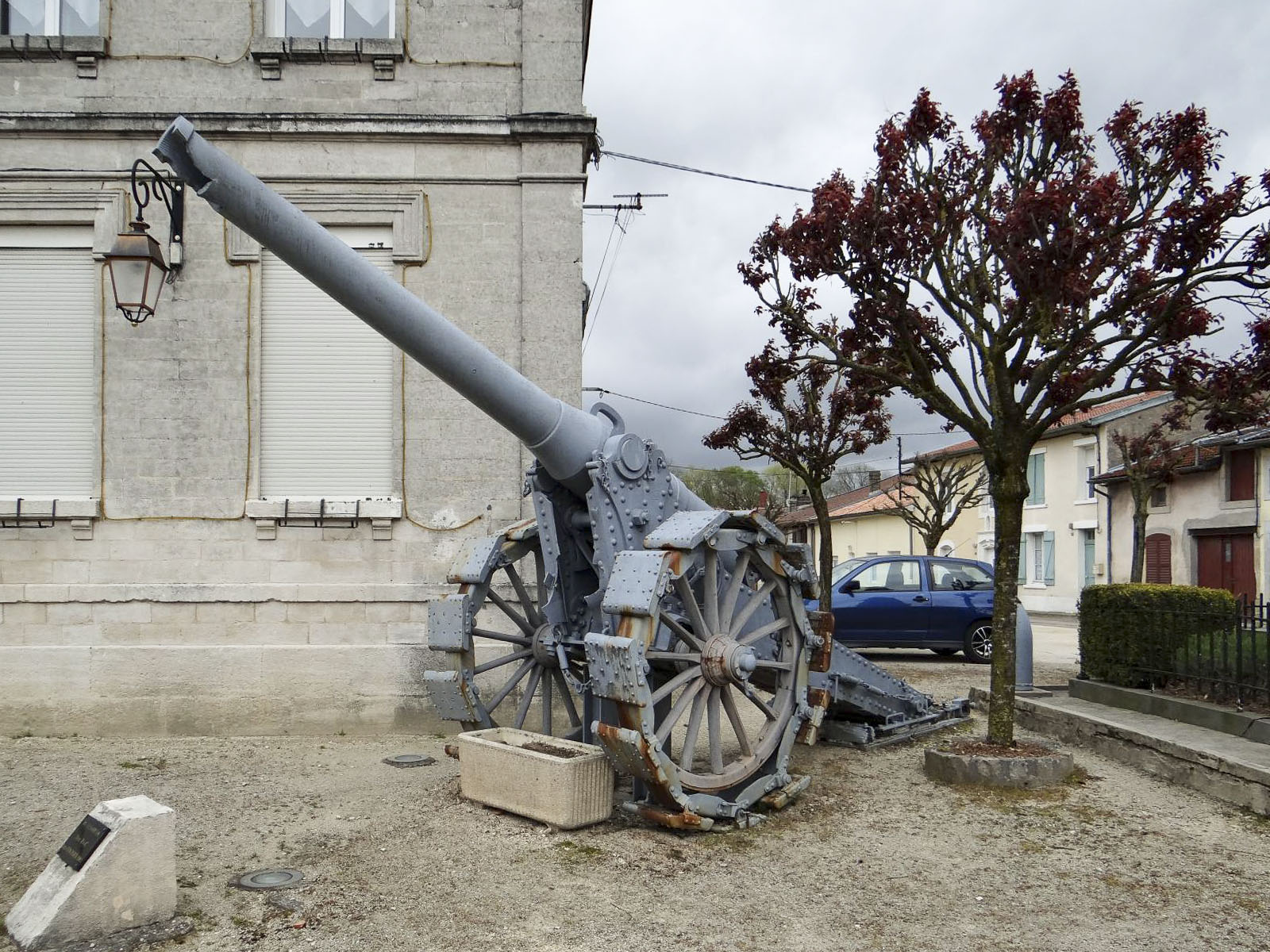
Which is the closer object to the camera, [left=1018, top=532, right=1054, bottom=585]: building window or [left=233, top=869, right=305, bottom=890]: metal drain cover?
[left=233, top=869, right=305, bottom=890]: metal drain cover

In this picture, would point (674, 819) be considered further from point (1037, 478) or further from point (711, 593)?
point (1037, 478)

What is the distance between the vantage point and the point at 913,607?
14.1m

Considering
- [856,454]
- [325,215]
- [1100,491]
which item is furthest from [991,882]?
[1100,491]

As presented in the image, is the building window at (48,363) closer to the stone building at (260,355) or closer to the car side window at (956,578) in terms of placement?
the stone building at (260,355)

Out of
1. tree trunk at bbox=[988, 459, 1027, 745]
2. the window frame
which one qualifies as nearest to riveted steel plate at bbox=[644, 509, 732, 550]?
tree trunk at bbox=[988, 459, 1027, 745]

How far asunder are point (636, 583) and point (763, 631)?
4.03ft

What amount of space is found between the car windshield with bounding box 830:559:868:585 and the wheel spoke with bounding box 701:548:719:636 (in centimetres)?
843

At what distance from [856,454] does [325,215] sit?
9.14 meters

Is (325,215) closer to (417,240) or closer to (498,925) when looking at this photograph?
(417,240)

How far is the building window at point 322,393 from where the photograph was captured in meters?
8.86

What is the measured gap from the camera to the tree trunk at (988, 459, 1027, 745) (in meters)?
6.98

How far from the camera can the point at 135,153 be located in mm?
8891

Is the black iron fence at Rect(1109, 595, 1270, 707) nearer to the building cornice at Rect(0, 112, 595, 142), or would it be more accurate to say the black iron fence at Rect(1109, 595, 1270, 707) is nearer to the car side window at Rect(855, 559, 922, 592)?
the car side window at Rect(855, 559, 922, 592)

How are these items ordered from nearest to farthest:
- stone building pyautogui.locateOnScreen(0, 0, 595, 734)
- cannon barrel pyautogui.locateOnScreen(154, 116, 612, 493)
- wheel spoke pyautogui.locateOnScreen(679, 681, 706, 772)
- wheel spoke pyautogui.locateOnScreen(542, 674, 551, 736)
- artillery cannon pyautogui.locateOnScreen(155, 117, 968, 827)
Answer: cannon barrel pyautogui.locateOnScreen(154, 116, 612, 493)
artillery cannon pyautogui.locateOnScreen(155, 117, 968, 827)
wheel spoke pyautogui.locateOnScreen(679, 681, 706, 772)
wheel spoke pyautogui.locateOnScreen(542, 674, 551, 736)
stone building pyautogui.locateOnScreen(0, 0, 595, 734)
